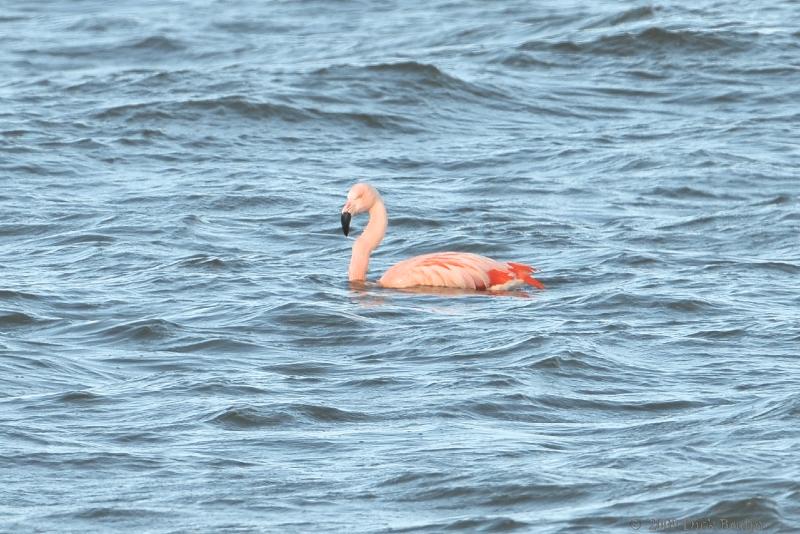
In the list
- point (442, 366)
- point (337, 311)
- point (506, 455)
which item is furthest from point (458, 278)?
point (506, 455)

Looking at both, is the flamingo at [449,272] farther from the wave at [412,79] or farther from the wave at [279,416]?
the wave at [412,79]

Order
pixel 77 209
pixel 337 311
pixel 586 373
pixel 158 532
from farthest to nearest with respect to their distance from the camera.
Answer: pixel 77 209, pixel 337 311, pixel 586 373, pixel 158 532

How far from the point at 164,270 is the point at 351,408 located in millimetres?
3809

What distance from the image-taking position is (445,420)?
26.5ft

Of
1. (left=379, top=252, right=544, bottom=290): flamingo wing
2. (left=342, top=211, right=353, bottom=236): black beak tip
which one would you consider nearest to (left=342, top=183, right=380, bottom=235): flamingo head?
(left=342, top=211, right=353, bottom=236): black beak tip

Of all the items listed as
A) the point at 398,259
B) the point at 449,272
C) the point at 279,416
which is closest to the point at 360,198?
the point at 449,272

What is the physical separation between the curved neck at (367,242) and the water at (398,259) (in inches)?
9.7

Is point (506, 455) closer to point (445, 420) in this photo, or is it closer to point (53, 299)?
point (445, 420)

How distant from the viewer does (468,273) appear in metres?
11.2

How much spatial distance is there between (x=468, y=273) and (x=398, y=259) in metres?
1.63

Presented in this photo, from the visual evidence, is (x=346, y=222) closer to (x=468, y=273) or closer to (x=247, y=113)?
(x=468, y=273)

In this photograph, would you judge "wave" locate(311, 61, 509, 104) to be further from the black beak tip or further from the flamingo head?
the black beak tip

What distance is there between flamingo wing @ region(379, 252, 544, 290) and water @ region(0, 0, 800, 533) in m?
0.19

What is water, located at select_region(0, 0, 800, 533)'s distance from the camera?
7.08 metres
